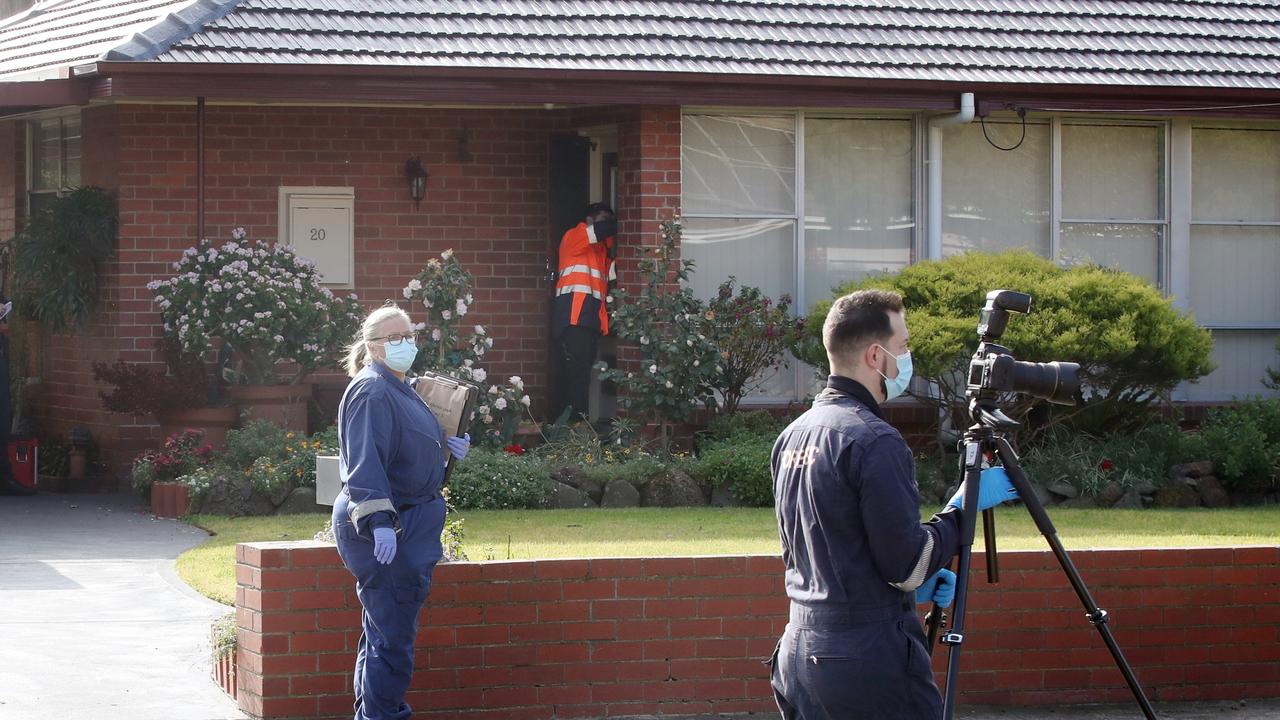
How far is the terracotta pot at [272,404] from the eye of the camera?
1209cm

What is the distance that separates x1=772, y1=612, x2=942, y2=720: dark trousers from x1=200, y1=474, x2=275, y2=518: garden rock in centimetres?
713

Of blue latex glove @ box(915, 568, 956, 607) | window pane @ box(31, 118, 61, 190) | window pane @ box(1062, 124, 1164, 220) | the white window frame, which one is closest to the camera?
blue latex glove @ box(915, 568, 956, 607)

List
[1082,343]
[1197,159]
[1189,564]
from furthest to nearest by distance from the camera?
[1197,159]
[1082,343]
[1189,564]

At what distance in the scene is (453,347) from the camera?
1213 centimetres

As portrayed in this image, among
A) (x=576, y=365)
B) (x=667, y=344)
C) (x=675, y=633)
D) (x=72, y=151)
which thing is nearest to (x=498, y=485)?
(x=667, y=344)

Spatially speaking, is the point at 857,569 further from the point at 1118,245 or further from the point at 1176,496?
the point at 1118,245

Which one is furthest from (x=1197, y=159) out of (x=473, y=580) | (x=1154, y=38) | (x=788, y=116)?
(x=473, y=580)

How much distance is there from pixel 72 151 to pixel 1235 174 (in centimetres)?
1002

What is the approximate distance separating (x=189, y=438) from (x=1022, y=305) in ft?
26.4

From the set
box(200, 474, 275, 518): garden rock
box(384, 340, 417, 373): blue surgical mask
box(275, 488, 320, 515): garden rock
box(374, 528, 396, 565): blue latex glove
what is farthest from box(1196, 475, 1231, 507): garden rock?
box(374, 528, 396, 565): blue latex glove

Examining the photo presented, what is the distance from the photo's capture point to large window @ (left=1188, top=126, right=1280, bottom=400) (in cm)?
1412

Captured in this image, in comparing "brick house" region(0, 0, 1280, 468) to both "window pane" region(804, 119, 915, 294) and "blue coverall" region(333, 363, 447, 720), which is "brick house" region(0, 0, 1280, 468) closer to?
"window pane" region(804, 119, 915, 294)

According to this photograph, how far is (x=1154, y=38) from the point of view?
556 inches

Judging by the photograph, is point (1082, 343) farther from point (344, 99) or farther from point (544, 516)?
point (344, 99)
